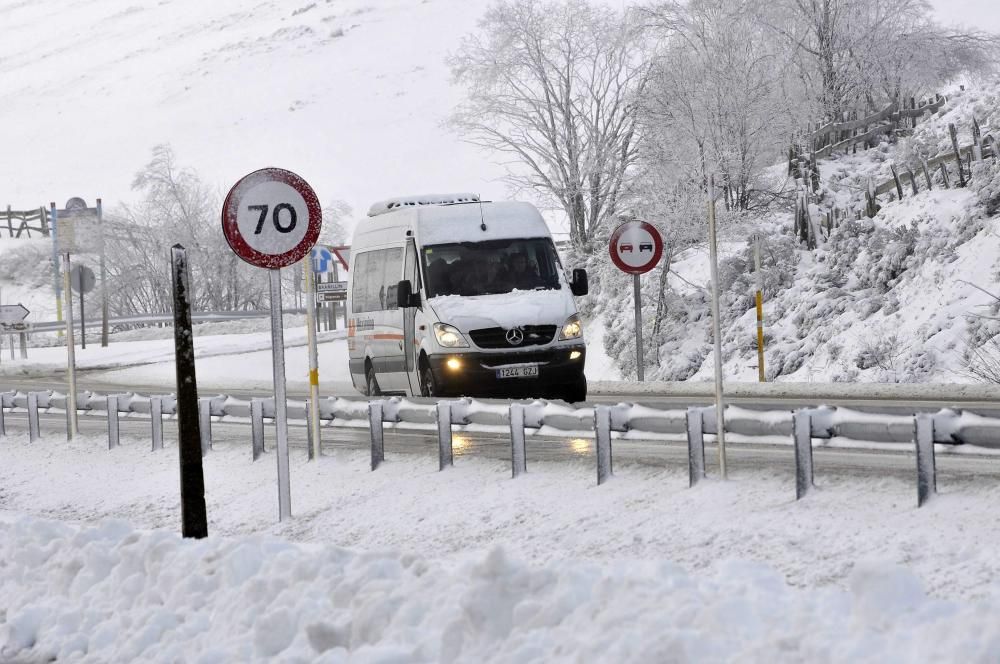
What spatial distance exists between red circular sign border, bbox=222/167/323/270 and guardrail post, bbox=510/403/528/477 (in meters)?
2.27

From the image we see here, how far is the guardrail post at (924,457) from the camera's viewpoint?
340 inches

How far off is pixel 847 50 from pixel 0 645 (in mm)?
34147

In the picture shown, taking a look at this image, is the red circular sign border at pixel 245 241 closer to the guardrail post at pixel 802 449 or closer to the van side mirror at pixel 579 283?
the guardrail post at pixel 802 449

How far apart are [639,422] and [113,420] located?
8.55 m

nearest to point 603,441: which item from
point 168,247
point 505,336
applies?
point 505,336

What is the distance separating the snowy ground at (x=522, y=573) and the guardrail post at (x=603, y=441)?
0.19 m

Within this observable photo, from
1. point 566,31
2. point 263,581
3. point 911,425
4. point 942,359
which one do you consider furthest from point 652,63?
point 263,581

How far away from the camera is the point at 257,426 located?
1448 cm

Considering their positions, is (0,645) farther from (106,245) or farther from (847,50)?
(106,245)

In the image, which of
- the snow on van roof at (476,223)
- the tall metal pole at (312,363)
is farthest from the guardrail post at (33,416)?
the tall metal pole at (312,363)

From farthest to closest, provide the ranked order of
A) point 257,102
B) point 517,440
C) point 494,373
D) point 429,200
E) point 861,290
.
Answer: point 257,102 → point 861,290 → point 429,200 → point 494,373 → point 517,440

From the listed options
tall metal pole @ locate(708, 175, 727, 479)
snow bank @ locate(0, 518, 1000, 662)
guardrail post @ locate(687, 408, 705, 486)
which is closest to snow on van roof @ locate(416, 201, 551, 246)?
tall metal pole @ locate(708, 175, 727, 479)

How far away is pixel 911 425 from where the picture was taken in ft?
29.6

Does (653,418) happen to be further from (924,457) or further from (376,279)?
(376,279)
